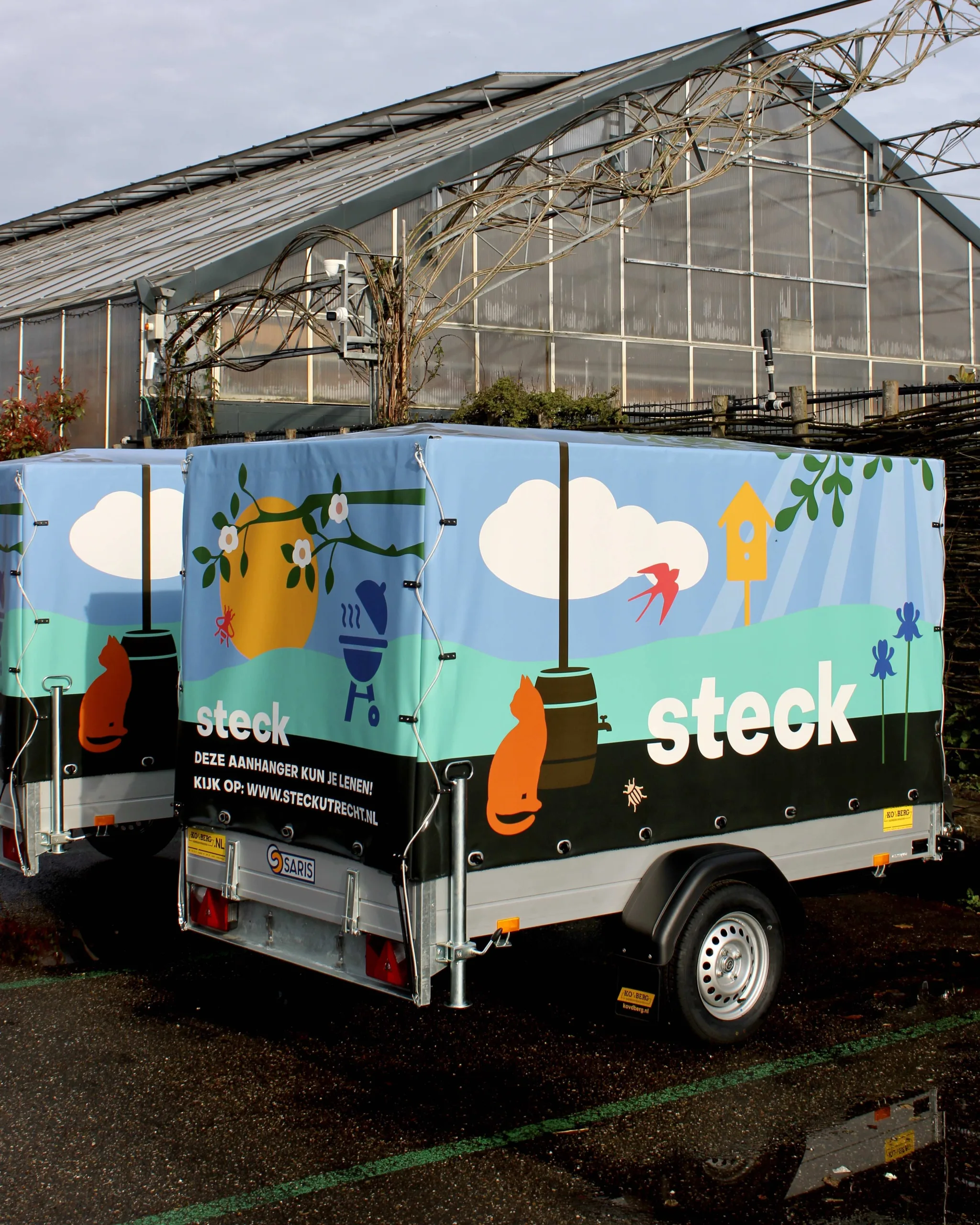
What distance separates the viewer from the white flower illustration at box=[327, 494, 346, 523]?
5391mm

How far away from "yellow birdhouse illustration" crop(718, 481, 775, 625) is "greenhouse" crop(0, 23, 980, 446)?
11.0 meters

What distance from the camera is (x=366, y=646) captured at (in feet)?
17.3

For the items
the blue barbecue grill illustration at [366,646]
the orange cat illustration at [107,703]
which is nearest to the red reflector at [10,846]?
the orange cat illustration at [107,703]

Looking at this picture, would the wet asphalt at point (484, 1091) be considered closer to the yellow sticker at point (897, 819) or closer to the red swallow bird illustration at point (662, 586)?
the yellow sticker at point (897, 819)

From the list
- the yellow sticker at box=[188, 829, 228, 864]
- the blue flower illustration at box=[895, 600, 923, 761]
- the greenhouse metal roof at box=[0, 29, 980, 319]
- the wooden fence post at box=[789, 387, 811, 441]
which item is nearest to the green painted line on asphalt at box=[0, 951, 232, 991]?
the yellow sticker at box=[188, 829, 228, 864]

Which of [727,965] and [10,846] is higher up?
[10,846]

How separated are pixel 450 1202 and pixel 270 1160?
0.77 metres

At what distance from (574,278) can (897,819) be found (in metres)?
17.2

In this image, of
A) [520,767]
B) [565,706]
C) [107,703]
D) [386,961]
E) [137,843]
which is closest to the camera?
[386,961]

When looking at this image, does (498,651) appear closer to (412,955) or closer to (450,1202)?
(412,955)

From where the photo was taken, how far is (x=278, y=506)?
5.71 m

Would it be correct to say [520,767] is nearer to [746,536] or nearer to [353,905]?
[353,905]

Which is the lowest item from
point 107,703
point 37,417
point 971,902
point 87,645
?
point 971,902

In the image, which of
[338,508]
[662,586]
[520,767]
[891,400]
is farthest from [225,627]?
[891,400]
